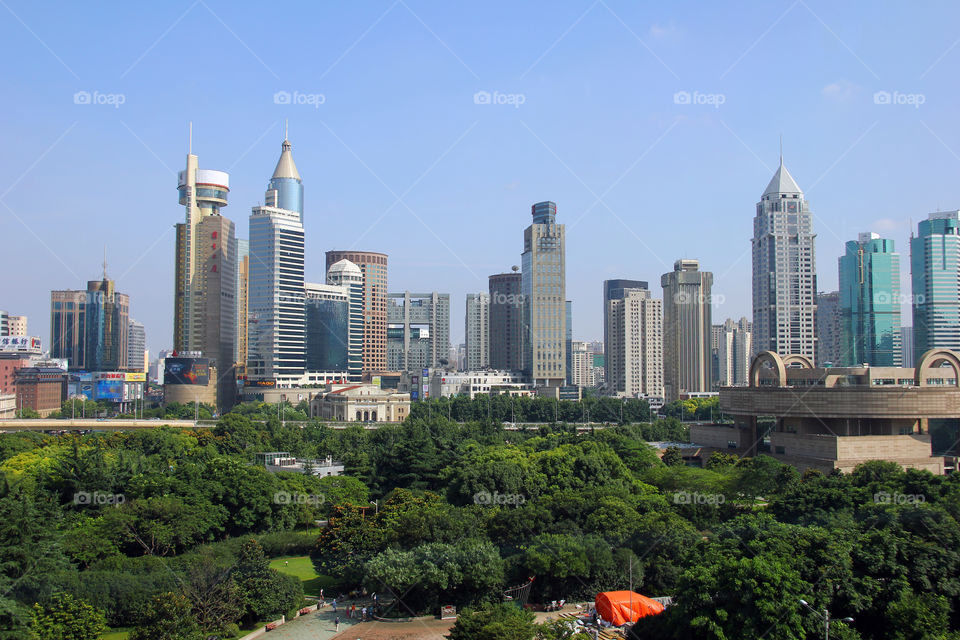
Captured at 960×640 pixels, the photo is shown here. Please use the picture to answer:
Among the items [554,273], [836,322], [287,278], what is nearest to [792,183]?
[836,322]

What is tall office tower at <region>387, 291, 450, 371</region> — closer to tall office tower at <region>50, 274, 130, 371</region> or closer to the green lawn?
tall office tower at <region>50, 274, 130, 371</region>

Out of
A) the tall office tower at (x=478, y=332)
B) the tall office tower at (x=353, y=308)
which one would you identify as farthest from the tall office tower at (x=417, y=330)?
the tall office tower at (x=353, y=308)

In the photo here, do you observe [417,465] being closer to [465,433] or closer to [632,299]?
[465,433]

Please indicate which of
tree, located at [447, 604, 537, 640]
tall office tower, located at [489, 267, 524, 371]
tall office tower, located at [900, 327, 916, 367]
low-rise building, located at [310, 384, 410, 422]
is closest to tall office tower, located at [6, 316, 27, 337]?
tall office tower, located at [489, 267, 524, 371]

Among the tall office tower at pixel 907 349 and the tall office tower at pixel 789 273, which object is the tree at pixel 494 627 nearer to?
the tall office tower at pixel 789 273

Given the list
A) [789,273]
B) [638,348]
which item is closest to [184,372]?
[638,348]
